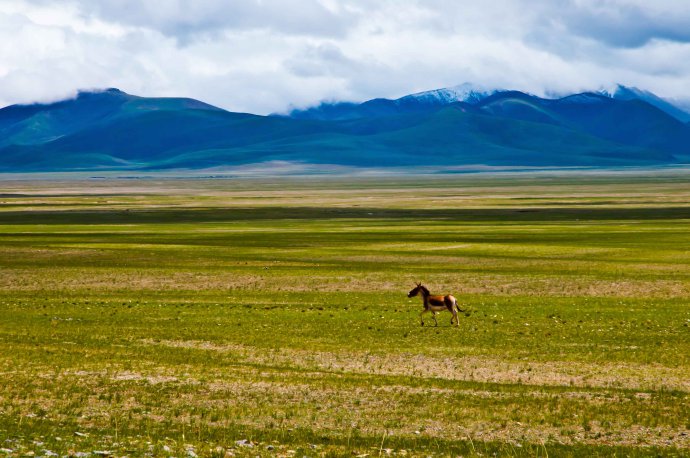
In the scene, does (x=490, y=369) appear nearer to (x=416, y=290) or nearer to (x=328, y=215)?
(x=416, y=290)

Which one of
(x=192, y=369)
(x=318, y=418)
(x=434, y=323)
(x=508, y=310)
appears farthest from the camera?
(x=508, y=310)

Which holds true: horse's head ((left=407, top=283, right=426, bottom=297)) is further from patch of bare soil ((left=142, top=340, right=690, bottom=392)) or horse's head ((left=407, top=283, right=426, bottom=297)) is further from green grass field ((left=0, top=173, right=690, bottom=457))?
patch of bare soil ((left=142, top=340, right=690, bottom=392))

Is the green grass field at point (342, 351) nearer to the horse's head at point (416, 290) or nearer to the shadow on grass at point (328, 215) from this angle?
the horse's head at point (416, 290)

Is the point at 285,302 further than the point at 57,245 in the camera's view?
No

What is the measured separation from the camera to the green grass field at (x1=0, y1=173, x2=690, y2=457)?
17406 mm

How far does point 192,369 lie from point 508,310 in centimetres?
1594

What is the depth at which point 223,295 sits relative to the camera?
41.8 meters

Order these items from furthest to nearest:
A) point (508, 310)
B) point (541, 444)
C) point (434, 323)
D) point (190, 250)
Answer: point (190, 250) < point (508, 310) < point (434, 323) < point (541, 444)

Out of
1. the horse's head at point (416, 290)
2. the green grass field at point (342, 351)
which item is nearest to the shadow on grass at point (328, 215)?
the green grass field at point (342, 351)

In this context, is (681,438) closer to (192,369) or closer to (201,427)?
(201,427)

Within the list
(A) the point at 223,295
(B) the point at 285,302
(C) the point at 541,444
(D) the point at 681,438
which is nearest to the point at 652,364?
(D) the point at 681,438

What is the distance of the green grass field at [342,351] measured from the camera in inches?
685

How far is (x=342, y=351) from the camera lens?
88.3ft

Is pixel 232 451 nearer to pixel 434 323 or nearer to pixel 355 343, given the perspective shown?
pixel 355 343
